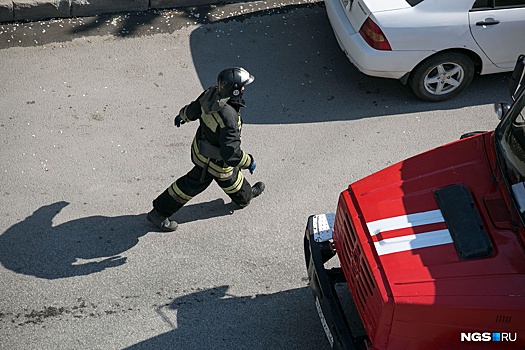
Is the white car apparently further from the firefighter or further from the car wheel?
the firefighter

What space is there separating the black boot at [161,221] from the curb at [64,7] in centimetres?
351

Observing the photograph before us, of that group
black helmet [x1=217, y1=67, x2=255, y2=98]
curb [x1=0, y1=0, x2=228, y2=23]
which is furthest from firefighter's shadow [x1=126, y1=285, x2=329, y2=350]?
curb [x1=0, y1=0, x2=228, y2=23]

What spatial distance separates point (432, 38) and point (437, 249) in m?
3.55

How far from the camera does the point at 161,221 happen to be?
6492 mm

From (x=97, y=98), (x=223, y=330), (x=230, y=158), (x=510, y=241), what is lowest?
(x=223, y=330)

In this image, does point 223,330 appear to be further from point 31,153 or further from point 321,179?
point 31,153

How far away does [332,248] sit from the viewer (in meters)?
5.26

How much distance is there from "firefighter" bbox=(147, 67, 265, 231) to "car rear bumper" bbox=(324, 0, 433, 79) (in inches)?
74.0

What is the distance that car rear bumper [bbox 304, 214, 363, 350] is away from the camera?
4.79 meters

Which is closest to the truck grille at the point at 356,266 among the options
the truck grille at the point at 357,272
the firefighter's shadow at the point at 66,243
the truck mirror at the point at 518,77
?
the truck grille at the point at 357,272

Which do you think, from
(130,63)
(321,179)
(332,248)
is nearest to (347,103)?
(321,179)

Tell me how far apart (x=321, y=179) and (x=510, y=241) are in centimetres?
286

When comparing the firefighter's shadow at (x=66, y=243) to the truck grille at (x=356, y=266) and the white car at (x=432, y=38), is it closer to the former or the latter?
the truck grille at (x=356, y=266)

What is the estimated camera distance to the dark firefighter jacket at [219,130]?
19.0 ft
